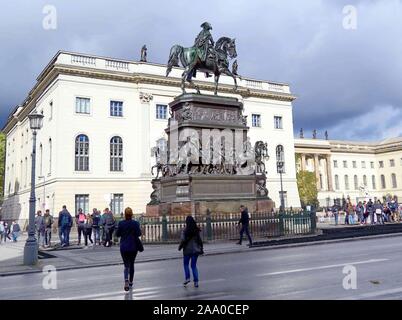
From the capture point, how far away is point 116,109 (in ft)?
160

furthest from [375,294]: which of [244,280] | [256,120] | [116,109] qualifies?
[256,120]

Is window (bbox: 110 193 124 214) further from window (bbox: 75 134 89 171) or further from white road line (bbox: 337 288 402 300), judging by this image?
white road line (bbox: 337 288 402 300)

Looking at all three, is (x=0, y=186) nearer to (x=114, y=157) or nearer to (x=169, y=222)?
(x=114, y=157)

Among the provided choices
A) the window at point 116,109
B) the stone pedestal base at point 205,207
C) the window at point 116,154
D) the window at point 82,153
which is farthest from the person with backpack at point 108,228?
the window at point 116,109

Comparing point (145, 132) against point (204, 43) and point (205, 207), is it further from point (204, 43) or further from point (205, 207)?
point (205, 207)

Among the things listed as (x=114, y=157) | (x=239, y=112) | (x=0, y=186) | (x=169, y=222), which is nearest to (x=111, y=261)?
(x=169, y=222)

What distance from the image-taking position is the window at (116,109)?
159 feet

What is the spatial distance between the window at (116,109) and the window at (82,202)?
10.2 m

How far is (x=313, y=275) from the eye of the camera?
959 centimetres

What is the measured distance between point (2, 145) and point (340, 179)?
73131mm

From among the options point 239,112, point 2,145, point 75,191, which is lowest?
point 75,191

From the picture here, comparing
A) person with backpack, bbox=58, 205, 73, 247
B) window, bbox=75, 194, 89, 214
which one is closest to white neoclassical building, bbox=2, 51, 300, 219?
window, bbox=75, 194, 89, 214

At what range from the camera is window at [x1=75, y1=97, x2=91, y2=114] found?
4597 cm

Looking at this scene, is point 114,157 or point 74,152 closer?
point 74,152
